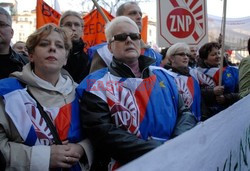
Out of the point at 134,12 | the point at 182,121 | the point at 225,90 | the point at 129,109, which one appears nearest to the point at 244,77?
the point at 225,90

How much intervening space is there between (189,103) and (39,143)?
161cm

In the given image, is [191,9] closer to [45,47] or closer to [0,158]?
[45,47]

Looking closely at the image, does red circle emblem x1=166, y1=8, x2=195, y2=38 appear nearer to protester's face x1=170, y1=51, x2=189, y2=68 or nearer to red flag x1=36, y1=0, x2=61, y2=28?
protester's face x1=170, y1=51, x2=189, y2=68

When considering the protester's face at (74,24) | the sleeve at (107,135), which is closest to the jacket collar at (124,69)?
the sleeve at (107,135)

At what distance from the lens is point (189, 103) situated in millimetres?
3139

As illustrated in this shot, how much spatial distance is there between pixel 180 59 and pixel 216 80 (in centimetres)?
48

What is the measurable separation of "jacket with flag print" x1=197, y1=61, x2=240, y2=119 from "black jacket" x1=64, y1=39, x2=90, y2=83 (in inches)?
51.6

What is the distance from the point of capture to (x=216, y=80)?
393 cm

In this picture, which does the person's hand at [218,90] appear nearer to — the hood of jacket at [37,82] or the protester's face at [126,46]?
the protester's face at [126,46]

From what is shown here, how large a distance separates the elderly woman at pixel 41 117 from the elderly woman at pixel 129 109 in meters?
0.10

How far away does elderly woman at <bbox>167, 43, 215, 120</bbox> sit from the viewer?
317 centimetres

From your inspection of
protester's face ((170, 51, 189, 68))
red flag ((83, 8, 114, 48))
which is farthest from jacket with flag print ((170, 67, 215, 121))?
red flag ((83, 8, 114, 48))

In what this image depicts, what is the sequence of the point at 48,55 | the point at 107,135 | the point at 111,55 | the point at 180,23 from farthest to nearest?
the point at 180,23
the point at 111,55
the point at 48,55
the point at 107,135

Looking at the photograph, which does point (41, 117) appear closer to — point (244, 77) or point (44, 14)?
point (244, 77)
